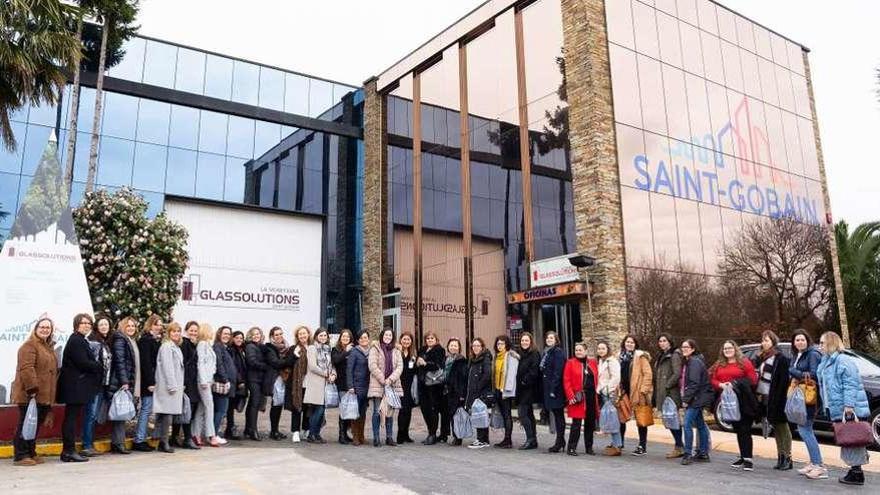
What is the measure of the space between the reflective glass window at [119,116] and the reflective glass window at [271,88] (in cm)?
415

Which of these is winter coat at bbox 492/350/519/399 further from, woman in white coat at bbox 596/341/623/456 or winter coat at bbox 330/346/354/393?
winter coat at bbox 330/346/354/393

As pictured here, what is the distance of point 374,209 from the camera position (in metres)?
22.6

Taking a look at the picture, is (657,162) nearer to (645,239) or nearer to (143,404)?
(645,239)

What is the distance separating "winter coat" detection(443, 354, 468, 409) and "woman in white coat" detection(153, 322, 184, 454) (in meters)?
3.83

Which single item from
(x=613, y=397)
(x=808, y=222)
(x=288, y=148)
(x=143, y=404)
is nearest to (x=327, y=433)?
(x=143, y=404)

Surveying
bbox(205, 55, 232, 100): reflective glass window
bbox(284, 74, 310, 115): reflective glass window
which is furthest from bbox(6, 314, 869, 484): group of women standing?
bbox(284, 74, 310, 115): reflective glass window

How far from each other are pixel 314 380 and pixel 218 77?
15.3 metres

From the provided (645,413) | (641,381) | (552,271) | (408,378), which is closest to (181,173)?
(552,271)

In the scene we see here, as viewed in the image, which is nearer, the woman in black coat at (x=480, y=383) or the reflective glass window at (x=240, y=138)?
the woman in black coat at (x=480, y=383)

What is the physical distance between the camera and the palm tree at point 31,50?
435 inches

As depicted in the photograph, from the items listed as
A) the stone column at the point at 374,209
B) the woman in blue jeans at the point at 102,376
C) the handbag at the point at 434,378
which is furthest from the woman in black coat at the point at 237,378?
the stone column at the point at 374,209

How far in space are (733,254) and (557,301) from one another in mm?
5377

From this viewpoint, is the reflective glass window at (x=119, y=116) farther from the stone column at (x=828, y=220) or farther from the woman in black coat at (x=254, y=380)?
the stone column at (x=828, y=220)

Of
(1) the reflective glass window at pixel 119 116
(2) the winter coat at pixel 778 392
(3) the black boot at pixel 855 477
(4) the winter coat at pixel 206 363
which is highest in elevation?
(1) the reflective glass window at pixel 119 116
